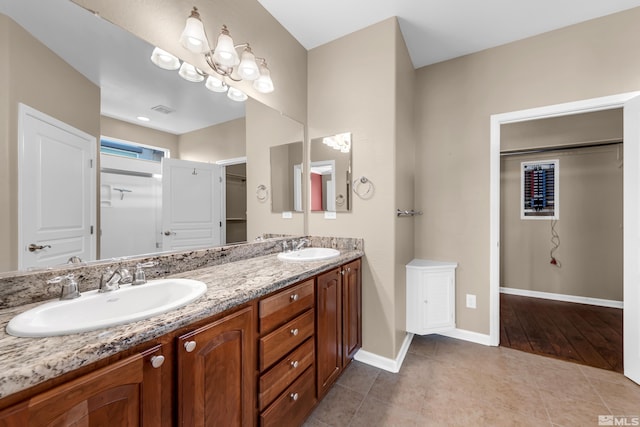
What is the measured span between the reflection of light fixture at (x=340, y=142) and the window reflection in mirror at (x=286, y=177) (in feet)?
0.90

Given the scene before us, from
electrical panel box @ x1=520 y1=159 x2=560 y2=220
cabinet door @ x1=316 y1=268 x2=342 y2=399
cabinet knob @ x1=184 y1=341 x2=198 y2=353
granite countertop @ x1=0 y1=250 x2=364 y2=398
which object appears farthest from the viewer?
electrical panel box @ x1=520 y1=159 x2=560 y2=220

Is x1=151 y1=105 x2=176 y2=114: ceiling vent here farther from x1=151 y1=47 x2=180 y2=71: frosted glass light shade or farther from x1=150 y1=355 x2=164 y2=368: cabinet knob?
x1=150 y1=355 x2=164 y2=368: cabinet knob

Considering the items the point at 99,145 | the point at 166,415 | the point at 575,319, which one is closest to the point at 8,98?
the point at 99,145

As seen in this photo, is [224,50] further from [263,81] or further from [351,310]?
[351,310]

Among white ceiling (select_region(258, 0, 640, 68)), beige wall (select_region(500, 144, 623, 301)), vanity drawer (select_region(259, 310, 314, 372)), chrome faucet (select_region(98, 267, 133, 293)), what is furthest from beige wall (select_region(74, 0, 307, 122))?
beige wall (select_region(500, 144, 623, 301))

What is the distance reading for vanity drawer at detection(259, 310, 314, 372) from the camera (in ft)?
3.78

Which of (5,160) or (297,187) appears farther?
(297,187)

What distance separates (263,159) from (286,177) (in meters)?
0.28

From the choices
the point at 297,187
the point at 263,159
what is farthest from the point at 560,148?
the point at 263,159

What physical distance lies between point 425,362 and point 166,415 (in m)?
1.96

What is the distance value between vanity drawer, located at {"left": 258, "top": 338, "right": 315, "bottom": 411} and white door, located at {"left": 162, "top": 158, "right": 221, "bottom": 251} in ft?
2.61

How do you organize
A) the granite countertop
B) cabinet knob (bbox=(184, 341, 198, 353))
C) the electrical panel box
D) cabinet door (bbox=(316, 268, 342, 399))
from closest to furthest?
1. the granite countertop
2. cabinet knob (bbox=(184, 341, 198, 353))
3. cabinet door (bbox=(316, 268, 342, 399))
4. the electrical panel box

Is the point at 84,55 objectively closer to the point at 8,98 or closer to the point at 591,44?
the point at 8,98

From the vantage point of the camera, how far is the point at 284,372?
1.27m
